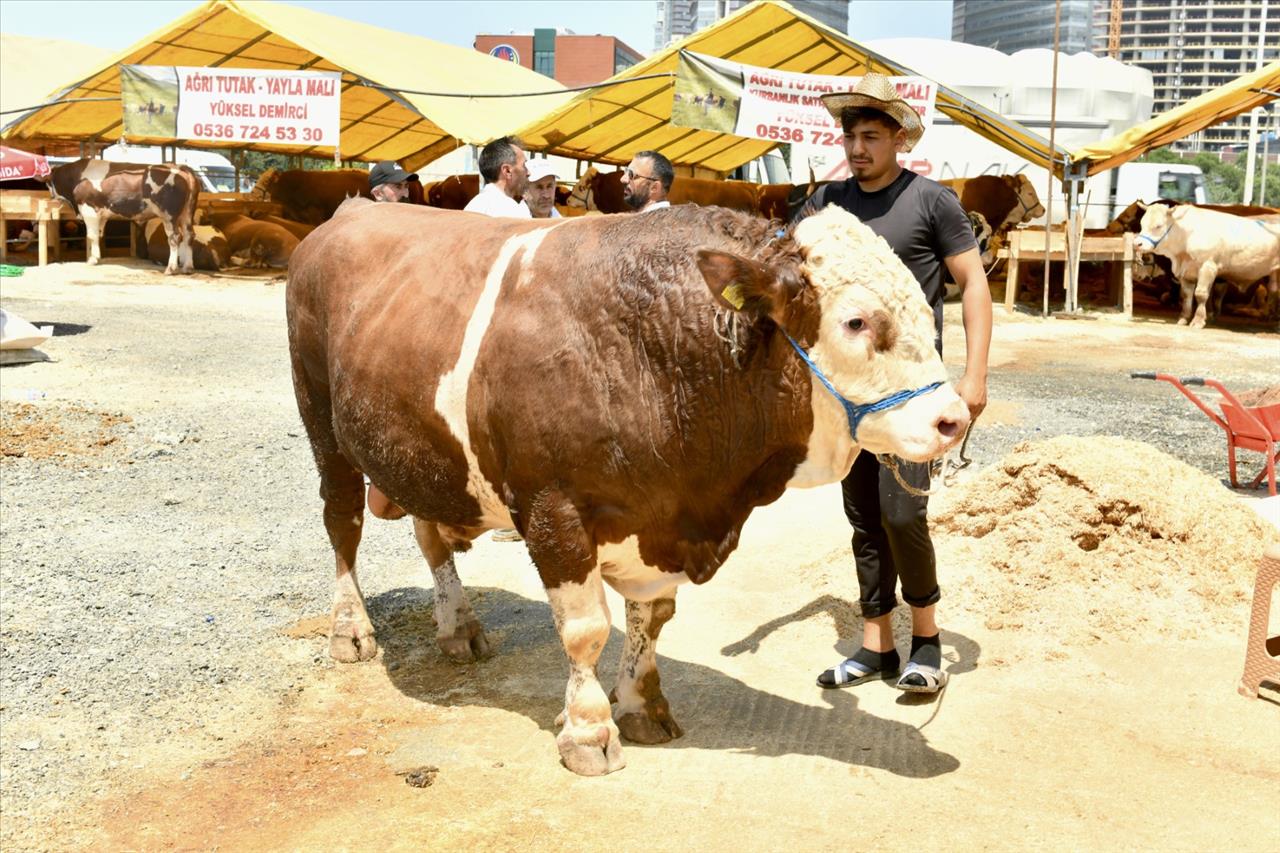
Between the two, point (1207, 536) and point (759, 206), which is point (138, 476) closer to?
point (1207, 536)

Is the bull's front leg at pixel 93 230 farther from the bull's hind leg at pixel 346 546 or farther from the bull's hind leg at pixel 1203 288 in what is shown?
the bull's hind leg at pixel 346 546

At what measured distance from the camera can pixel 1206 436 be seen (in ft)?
31.7

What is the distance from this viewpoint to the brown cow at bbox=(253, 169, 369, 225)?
78.0 feet

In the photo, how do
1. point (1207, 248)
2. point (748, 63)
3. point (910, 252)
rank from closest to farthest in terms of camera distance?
point (910, 252), point (1207, 248), point (748, 63)

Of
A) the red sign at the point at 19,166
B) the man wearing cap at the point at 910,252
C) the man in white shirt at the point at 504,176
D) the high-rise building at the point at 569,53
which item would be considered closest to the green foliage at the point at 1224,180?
the high-rise building at the point at 569,53

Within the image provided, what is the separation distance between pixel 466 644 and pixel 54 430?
5.07 meters

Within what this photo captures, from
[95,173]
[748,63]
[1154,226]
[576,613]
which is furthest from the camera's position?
[95,173]

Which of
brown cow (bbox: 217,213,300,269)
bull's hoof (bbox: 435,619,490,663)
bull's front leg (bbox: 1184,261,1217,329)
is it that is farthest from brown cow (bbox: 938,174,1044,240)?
bull's hoof (bbox: 435,619,490,663)

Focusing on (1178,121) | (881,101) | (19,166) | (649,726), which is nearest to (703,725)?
(649,726)

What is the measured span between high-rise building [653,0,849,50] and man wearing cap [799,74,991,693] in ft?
251

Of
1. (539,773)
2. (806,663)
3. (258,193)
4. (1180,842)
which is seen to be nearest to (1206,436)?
(806,663)

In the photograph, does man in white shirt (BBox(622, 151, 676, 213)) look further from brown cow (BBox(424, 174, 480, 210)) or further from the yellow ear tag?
brown cow (BBox(424, 174, 480, 210))

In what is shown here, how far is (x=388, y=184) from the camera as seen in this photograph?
7.31m

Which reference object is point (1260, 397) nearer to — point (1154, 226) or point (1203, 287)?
point (1203, 287)
